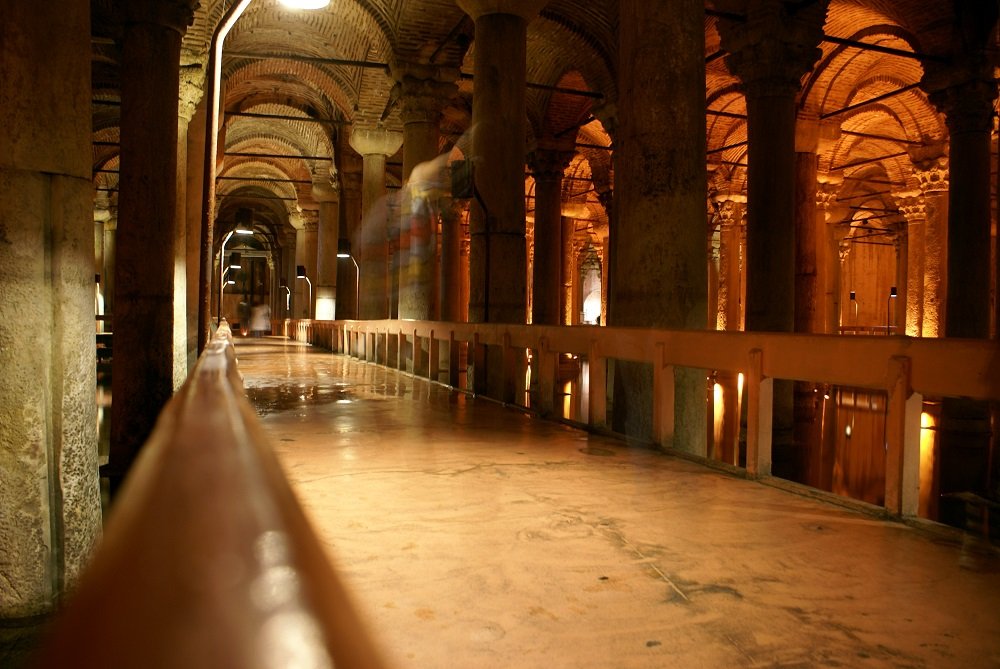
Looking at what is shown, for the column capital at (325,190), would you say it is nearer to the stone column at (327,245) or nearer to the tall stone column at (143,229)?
the stone column at (327,245)

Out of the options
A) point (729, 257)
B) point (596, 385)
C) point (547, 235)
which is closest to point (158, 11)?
point (596, 385)

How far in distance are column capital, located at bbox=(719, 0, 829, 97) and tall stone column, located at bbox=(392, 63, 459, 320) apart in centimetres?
627

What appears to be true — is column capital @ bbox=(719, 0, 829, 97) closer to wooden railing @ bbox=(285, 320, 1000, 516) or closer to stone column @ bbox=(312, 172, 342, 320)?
wooden railing @ bbox=(285, 320, 1000, 516)

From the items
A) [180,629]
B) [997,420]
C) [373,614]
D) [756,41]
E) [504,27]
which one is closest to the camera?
[180,629]

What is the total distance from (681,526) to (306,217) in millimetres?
32769

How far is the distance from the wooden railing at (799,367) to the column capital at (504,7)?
5.39 meters

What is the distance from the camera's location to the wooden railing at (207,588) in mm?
500

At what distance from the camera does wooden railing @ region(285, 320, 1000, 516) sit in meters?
3.79

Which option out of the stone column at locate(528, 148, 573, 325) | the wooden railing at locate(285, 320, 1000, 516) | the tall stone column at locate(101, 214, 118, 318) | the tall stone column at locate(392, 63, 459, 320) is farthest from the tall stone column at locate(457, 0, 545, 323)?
the tall stone column at locate(101, 214, 118, 318)

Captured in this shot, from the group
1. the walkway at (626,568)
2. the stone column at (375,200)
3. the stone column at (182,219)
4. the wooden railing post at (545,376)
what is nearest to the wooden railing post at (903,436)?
the walkway at (626,568)

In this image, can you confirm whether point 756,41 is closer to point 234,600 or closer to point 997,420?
point 997,420

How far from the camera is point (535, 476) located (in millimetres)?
4945

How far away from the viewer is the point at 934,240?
1922 cm

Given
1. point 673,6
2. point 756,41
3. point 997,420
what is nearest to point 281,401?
point 673,6
